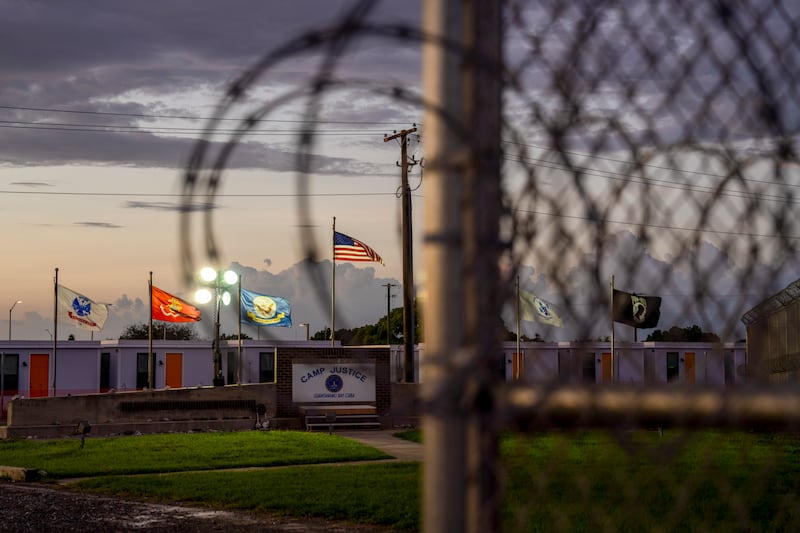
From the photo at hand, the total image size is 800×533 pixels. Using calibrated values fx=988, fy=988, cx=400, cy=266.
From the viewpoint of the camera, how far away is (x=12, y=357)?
44.9 meters

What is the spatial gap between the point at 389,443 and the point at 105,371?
25.8 m

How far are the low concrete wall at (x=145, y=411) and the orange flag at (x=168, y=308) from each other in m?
8.82

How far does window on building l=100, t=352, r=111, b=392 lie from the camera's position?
47222mm

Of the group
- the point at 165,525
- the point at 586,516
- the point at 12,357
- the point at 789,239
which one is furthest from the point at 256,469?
the point at 12,357

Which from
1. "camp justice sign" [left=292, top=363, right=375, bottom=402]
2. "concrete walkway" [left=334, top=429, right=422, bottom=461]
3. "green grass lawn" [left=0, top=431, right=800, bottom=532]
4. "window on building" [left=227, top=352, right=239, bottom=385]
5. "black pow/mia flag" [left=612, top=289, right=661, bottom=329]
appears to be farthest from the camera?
"window on building" [left=227, top=352, right=239, bottom=385]

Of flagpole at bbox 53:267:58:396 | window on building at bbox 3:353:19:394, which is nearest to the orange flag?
flagpole at bbox 53:267:58:396

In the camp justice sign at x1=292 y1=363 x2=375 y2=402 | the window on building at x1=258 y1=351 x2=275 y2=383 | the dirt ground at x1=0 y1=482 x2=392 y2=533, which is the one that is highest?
the window on building at x1=258 y1=351 x2=275 y2=383

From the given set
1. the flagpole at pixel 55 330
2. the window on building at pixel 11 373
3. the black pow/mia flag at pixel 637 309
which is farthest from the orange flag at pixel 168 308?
the black pow/mia flag at pixel 637 309

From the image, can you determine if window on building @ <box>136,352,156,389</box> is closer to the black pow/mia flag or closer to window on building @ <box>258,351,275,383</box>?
window on building @ <box>258,351,275,383</box>

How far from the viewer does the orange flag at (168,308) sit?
39812 millimetres

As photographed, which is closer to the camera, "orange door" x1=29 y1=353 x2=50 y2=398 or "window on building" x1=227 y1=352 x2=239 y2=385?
"orange door" x1=29 y1=353 x2=50 y2=398

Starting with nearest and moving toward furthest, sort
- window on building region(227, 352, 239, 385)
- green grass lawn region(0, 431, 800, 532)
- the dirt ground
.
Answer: green grass lawn region(0, 431, 800, 532) → the dirt ground → window on building region(227, 352, 239, 385)

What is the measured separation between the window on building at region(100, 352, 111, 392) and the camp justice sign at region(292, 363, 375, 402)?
18143 millimetres

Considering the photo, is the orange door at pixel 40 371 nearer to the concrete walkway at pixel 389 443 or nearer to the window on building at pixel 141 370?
the window on building at pixel 141 370
